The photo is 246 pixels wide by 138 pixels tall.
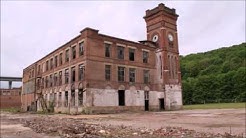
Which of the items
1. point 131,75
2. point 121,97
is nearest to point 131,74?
point 131,75

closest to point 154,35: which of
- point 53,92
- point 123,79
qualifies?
point 123,79

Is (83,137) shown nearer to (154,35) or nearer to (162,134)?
(162,134)

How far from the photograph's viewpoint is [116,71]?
117 feet

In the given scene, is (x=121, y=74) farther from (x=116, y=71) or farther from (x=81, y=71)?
(x=81, y=71)

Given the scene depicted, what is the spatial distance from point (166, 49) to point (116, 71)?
9.34m

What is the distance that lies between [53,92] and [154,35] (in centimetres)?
1770

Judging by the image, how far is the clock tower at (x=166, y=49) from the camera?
3994cm

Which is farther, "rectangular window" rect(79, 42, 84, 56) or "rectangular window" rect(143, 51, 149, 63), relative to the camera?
"rectangular window" rect(143, 51, 149, 63)

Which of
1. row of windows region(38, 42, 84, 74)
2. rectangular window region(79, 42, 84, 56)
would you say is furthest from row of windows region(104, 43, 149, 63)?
row of windows region(38, 42, 84, 74)

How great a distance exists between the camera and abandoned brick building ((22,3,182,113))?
33.0m

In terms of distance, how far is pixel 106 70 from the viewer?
1355 inches

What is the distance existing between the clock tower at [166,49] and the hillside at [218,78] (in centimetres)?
3088

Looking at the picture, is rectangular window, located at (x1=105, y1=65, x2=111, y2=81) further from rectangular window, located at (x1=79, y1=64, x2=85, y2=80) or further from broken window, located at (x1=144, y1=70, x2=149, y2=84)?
broken window, located at (x1=144, y1=70, x2=149, y2=84)

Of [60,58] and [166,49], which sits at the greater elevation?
[166,49]
